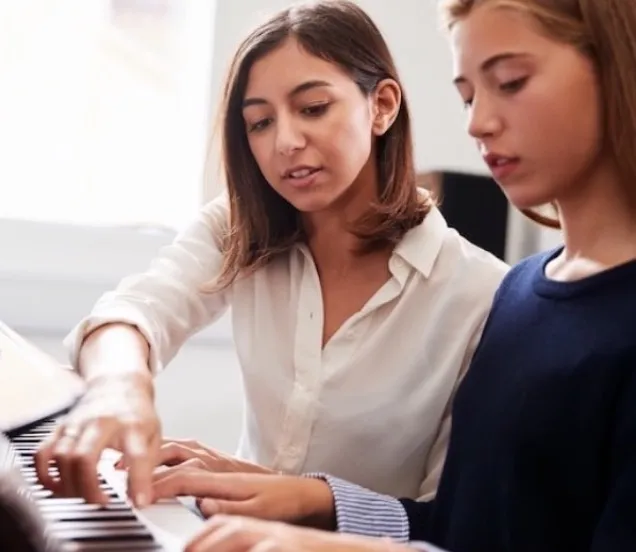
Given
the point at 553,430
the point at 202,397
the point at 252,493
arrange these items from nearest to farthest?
the point at 553,430, the point at 252,493, the point at 202,397

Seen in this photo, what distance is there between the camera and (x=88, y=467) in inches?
29.2

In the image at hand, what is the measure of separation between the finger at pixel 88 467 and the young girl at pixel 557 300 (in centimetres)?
15

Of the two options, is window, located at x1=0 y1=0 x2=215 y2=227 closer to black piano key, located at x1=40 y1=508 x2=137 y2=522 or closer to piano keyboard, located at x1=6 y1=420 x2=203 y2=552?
piano keyboard, located at x1=6 y1=420 x2=203 y2=552

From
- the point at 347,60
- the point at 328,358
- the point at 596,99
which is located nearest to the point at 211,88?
the point at 347,60

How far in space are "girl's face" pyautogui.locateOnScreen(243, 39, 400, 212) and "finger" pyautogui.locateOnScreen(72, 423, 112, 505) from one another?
542 mm

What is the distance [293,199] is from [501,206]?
992mm

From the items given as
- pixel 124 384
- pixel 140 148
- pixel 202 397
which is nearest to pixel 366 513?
pixel 124 384

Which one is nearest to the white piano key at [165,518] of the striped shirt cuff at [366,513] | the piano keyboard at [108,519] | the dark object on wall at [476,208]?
the piano keyboard at [108,519]

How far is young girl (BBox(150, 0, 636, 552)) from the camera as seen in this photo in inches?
33.2

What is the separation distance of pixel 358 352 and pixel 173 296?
25cm

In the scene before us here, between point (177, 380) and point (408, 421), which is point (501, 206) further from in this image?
point (408, 421)

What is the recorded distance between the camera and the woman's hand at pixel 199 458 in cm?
103

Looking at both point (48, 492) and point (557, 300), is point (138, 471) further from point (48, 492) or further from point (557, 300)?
point (557, 300)

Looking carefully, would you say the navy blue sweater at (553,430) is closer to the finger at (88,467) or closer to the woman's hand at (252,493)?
the woman's hand at (252,493)
